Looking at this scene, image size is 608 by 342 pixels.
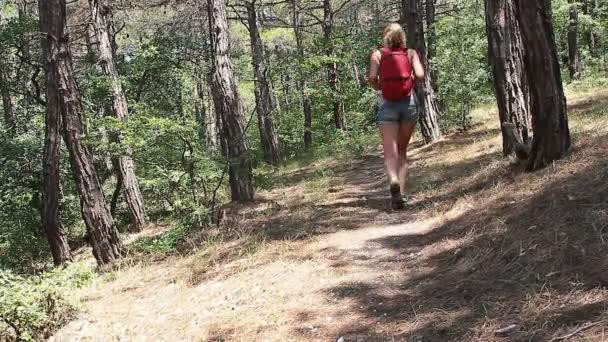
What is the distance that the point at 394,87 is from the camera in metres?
5.65

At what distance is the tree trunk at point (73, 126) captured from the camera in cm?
710

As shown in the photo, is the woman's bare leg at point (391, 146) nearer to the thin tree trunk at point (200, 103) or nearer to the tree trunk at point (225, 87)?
the tree trunk at point (225, 87)

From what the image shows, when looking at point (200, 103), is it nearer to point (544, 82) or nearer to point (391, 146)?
point (391, 146)

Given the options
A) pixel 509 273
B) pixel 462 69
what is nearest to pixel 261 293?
pixel 509 273

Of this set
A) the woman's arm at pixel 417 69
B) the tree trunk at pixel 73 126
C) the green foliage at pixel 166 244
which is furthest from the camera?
the tree trunk at pixel 73 126

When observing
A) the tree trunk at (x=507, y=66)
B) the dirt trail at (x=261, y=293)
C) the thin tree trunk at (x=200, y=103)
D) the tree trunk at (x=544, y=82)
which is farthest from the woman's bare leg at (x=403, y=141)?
the thin tree trunk at (x=200, y=103)

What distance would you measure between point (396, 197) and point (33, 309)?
371 cm

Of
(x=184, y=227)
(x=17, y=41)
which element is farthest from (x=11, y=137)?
(x=184, y=227)

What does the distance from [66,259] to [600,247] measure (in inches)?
341

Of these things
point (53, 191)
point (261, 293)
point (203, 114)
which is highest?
point (203, 114)

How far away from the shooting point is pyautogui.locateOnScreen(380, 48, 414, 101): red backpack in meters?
5.64

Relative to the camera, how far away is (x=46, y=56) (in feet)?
23.4

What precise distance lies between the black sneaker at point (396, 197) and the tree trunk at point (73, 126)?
4.00 meters

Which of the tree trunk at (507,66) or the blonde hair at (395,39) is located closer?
the blonde hair at (395,39)
